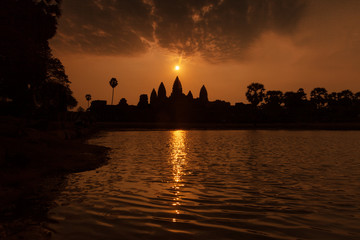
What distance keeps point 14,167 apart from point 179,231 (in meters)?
9.28

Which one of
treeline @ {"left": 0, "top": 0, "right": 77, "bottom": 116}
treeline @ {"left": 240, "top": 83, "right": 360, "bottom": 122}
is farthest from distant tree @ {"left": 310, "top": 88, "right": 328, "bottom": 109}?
treeline @ {"left": 0, "top": 0, "right": 77, "bottom": 116}

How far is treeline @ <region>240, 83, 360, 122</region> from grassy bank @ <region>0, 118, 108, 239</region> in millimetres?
97526

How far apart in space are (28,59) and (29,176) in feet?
36.4

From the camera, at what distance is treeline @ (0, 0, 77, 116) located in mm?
17500

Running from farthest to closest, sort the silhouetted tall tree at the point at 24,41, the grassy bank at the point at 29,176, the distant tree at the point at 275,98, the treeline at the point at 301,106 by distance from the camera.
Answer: the distant tree at the point at 275,98
the treeline at the point at 301,106
the silhouetted tall tree at the point at 24,41
the grassy bank at the point at 29,176

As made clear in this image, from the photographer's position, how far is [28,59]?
60.3ft

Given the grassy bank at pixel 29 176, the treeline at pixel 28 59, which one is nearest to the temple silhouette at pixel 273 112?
the treeline at pixel 28 59

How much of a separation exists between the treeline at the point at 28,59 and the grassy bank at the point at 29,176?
5.25m

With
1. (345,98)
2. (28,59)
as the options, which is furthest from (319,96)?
(28,59)

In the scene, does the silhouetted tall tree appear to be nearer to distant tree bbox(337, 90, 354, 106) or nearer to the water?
the water

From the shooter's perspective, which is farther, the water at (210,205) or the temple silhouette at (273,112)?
the temple silhouette at (273,112)

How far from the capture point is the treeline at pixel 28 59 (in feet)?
57.4

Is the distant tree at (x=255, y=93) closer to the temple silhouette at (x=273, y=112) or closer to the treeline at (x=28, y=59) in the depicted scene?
the temple silhouette at (x=273, y=112)

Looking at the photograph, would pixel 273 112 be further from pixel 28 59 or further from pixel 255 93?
pixel 28 59
